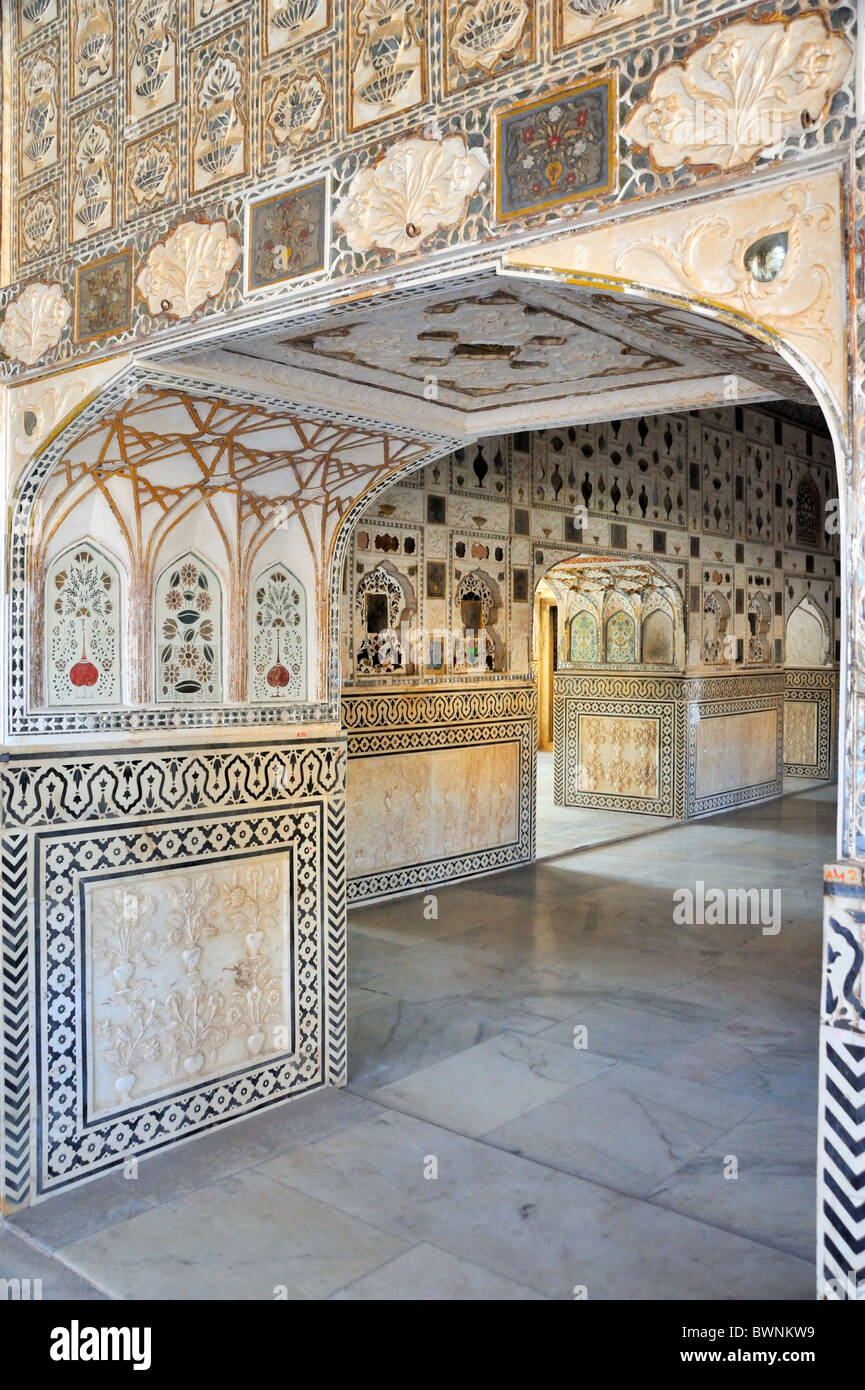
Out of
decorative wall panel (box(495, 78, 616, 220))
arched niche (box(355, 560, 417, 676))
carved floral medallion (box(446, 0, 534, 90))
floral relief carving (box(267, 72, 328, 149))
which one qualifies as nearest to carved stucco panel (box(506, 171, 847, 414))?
decorative wall panel (box(495, 78, 616, 220))

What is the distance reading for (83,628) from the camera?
3.46 metres

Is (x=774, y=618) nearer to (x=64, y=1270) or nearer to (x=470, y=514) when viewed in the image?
(x=470, y=514)

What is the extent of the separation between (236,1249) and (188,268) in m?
2.51

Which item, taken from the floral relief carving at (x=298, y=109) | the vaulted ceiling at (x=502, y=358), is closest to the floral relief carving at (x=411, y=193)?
the vaulted ceiling at (x=502, y=358)

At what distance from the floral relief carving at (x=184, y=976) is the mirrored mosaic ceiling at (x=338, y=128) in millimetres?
1686

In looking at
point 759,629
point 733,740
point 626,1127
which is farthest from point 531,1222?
point 759,629

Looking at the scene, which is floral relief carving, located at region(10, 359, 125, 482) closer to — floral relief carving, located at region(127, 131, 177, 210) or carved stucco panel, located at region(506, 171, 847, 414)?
floral relief carving, located at region(127, 131, 177, 210)

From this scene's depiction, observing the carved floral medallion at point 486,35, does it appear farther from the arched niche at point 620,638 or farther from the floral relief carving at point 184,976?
the arched niche at point 620,638

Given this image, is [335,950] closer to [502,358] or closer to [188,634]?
[188,634]

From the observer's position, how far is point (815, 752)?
1343 cm

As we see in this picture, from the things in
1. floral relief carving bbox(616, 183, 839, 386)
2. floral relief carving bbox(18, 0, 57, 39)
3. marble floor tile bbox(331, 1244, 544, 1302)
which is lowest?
marble floor tile bbox(331, 1244, 544, 1302)

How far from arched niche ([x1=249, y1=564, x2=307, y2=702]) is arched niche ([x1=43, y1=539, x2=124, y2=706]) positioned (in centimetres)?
54

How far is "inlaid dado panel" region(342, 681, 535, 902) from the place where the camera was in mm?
6574

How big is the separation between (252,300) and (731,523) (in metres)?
8.51
